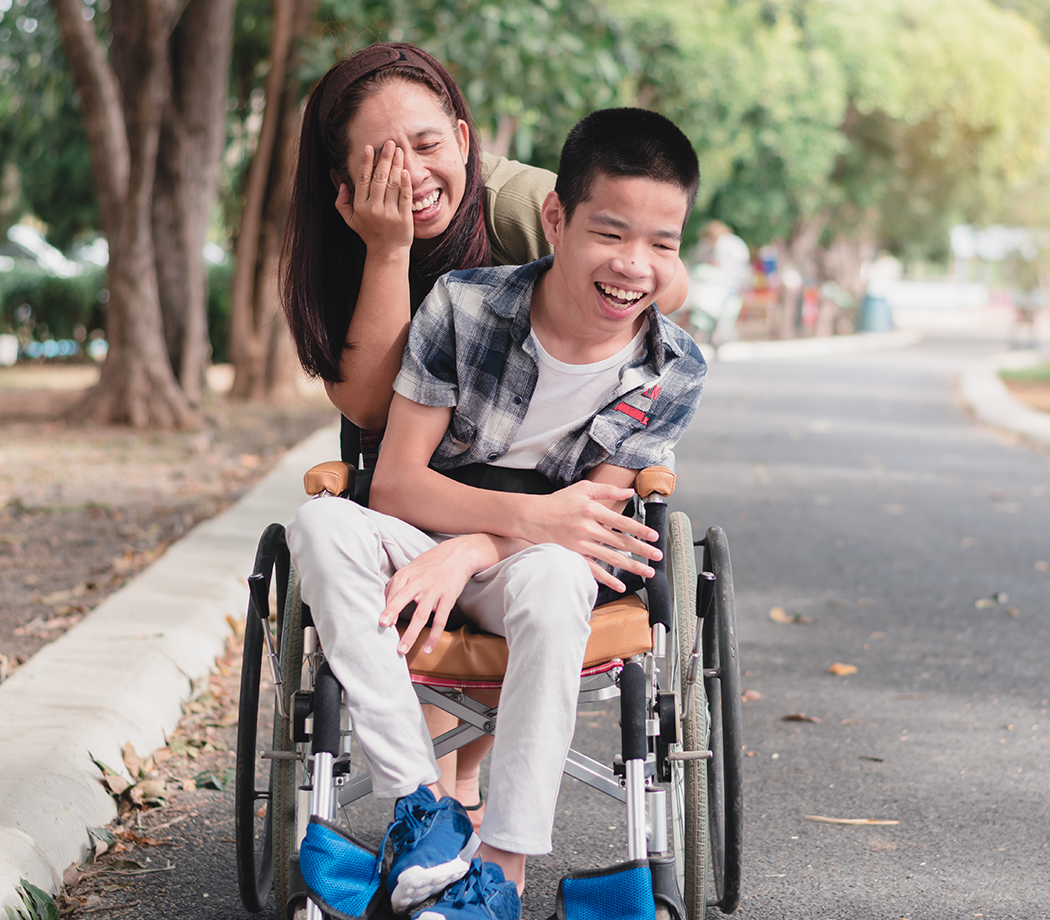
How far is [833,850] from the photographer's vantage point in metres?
3.02

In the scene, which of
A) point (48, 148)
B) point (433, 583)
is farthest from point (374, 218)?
point (48, 148)

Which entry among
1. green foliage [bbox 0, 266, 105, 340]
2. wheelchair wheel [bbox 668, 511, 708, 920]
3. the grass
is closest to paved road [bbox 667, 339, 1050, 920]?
wheelchair wheel [bbox 668, 511, 708, 920]

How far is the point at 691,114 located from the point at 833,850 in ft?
59.3

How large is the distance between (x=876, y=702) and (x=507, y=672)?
2.26 metres

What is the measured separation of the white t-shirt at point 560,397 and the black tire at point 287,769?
54 centimetres

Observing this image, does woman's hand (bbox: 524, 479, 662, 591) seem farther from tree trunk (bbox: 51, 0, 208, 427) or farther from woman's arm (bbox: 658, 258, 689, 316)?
tree trunk (bbox: 51, 0, 208, 427)

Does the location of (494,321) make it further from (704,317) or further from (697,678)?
(704,317)

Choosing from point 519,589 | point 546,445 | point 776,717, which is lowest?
point 776,717

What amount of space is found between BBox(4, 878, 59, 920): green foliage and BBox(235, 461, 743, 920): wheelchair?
353mm

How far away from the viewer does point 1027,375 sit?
1834 cm

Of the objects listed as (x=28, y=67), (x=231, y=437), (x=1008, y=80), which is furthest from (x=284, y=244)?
(x=1008, y=80)

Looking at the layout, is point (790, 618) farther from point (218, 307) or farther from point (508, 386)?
point (218, 307)

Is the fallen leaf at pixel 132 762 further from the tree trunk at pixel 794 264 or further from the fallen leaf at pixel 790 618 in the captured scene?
the tree trunk at pixel 794 264

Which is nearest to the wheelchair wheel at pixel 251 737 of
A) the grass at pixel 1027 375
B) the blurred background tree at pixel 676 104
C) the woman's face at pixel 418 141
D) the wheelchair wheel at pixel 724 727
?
the woman's face at pixel 418 141
